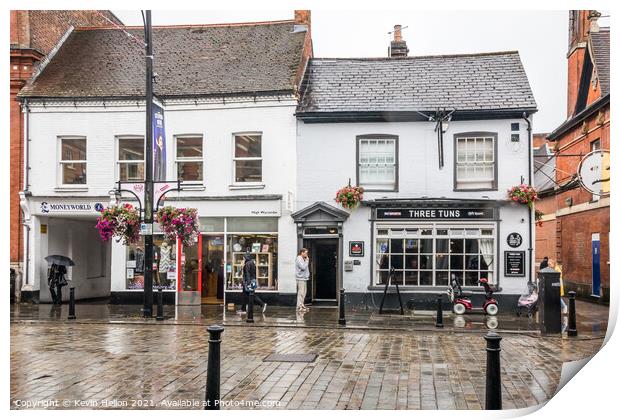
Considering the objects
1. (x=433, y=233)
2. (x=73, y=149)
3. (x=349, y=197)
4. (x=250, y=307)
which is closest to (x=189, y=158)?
(x=73, y=149)

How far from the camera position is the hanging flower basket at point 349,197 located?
7125 mm

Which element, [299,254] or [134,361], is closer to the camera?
[134,361]

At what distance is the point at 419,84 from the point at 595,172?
5.75 feet

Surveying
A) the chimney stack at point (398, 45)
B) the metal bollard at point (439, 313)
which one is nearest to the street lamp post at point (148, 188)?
the chimney stack at point (398, 45)

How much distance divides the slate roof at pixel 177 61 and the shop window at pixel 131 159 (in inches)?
17.0

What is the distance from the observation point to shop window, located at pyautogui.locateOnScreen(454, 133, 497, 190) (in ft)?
23.8

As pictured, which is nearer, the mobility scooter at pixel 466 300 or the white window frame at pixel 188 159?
the white window frame at pixel 188 159

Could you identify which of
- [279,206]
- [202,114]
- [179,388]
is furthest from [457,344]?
[202,114]

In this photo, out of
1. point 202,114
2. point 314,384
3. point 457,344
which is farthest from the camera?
point 457,344

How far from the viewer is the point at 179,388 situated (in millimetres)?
5527

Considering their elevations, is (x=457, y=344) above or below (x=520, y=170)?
below

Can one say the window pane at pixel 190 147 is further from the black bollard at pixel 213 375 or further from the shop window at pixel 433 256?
the shop window at pixel 433 256

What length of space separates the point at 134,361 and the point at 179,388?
1.06 meters

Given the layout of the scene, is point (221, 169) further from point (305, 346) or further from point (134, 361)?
point (305, 346)
